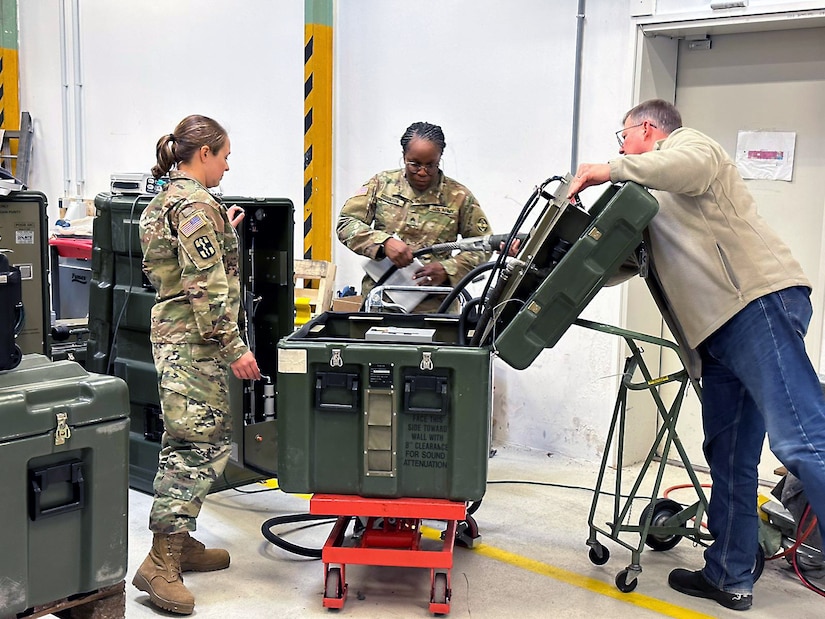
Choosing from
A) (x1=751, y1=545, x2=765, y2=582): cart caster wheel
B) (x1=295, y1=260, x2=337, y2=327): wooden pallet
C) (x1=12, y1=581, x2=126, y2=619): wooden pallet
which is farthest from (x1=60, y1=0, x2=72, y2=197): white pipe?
(x1=751, y1=545, x2=765, y2=582): cart caster wheel

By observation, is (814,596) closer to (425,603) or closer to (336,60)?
(425,603)

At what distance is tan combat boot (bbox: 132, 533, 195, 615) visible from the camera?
3145mm

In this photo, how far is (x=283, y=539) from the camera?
3.83 meters

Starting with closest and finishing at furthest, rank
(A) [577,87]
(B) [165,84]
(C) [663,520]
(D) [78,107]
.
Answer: (C) [663,520] < (A) [577,87] < (B) [165,84] < (D) [78,107]

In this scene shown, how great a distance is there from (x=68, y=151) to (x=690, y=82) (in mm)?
5952

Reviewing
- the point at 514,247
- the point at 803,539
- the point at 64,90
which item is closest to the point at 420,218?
the point at 514,247

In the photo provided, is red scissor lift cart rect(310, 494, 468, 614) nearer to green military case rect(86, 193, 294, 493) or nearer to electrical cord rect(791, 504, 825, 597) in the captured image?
green military case rect(86, 193, 294, 493)

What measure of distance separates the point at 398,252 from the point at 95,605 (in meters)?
2.21

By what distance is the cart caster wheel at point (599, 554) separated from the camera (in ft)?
11.9

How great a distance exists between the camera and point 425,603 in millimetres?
3285

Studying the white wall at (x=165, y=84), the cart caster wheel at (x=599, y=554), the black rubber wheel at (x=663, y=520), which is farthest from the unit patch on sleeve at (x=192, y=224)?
the white wall at (x=165, y=84)

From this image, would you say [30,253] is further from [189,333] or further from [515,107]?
[515,107]

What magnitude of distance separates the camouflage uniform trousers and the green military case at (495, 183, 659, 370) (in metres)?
1.01

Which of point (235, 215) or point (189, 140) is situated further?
point (235, 215)
